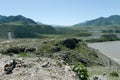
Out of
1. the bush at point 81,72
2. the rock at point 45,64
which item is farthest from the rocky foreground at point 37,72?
the bush at point 81,72

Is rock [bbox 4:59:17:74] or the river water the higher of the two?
rock [bbox 4:59:17:74]

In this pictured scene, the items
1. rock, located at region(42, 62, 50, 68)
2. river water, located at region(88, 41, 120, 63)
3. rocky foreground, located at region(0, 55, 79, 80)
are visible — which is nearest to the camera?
rocky foreground, located at region(0, 55, 79, 80)

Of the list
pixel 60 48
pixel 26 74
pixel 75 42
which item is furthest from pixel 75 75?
pixel 75 42

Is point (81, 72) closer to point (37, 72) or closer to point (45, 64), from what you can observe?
point (45, 64)

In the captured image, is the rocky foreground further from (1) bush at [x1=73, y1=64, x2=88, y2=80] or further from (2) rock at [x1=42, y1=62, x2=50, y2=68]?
(1) bush at [x1=73, y1=64, x2=88, y2=80]

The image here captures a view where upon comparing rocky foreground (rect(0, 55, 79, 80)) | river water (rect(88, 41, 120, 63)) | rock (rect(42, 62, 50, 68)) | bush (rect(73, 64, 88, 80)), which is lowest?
river water (rect(88, 41, 120, 63))

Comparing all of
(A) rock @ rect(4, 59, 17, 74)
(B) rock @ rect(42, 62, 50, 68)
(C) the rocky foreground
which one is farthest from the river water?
(A) rock @ rect(4, 59, 17, 74)

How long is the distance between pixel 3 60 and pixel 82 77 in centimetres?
811

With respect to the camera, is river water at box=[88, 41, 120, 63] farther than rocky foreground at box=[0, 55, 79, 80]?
Yes

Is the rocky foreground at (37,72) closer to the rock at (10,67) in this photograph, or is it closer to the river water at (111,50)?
the rock at (10,67)

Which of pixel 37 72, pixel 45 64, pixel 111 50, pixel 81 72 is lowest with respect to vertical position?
pixel 111 50

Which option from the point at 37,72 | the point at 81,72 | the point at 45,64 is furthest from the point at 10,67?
the point at 81,72

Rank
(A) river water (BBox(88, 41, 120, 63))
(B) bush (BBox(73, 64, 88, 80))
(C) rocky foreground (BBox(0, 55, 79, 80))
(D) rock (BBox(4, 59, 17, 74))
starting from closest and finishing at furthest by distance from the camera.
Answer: (C) rocky foreground (BBox(0, 55, 79, 80))
(D) rock (BBox(4, 59, 17, 74))
(B) bush (BBox(73, 64, 88, 80))
(A) river water (BBox(88, 41, 120, 63))

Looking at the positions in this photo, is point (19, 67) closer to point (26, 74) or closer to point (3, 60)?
point (26, 74)
